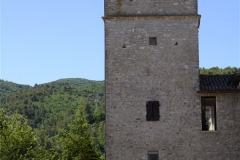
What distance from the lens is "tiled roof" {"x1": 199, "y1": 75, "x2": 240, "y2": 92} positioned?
2248cm

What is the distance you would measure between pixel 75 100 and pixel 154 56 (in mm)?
92492

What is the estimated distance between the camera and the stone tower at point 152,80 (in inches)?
879

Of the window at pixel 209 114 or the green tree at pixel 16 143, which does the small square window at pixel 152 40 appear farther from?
the green tree at pixel 16 143

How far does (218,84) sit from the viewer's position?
23.2 meters

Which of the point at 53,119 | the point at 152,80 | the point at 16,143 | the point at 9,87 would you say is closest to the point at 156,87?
the point at 152,80

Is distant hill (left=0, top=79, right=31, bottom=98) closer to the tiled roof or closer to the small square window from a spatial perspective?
the tiled roof

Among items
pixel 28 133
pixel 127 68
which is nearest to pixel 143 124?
pixel 127 68

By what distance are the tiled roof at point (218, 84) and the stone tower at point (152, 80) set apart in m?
0.68

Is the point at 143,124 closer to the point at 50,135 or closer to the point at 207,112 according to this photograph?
the point at 207,112

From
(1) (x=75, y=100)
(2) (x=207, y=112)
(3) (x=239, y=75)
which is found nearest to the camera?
(3) (x=239, y=75)

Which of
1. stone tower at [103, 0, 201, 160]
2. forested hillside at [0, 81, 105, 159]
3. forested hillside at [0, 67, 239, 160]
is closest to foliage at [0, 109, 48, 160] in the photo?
forested hillside at [0, 67, 239, 160]

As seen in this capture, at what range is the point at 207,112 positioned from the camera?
24609mm

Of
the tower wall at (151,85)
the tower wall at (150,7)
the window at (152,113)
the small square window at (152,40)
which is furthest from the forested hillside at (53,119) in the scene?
the small square window at (152,40)

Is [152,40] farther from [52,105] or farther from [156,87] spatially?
[52,105]
